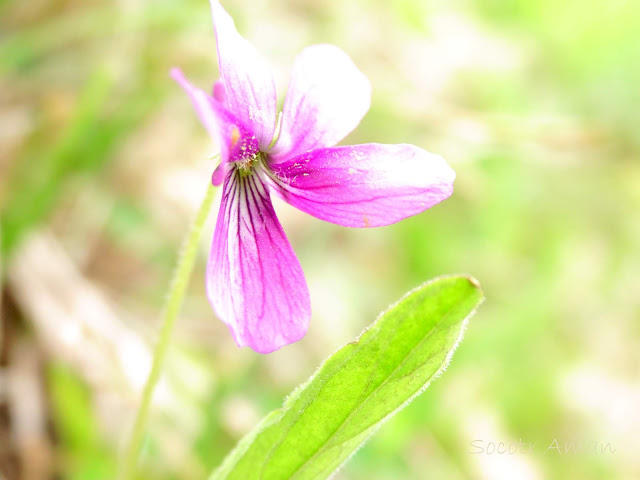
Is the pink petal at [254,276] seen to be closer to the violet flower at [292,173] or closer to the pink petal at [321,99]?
the violet flower at [292,173]

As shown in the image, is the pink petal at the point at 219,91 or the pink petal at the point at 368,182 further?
the pink petal at the point at 219,91

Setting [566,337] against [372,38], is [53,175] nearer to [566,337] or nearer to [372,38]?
[372,38]

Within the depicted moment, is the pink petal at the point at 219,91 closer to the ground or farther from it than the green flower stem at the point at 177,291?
farther from it

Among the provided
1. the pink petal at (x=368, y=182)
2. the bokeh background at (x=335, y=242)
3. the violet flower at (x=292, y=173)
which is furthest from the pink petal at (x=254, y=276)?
the bokeh background at (x=335, y=242)

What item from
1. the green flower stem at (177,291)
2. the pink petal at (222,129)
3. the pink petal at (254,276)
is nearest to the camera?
the pink petal at (222,129)

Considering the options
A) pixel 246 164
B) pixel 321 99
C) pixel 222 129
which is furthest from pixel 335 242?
pixel 222 129

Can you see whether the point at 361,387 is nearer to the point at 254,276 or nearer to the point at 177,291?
the point at 254,276
